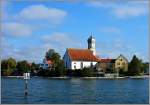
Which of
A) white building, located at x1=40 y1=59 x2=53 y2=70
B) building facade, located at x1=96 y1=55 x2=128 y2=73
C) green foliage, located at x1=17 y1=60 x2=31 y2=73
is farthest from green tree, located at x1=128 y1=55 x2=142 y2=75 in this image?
green foliage, located at x1=17 y1=60 x2=31 y2=73

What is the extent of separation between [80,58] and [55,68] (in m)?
6.10

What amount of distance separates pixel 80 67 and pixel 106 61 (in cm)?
524

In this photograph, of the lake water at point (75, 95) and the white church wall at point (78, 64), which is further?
the white church wall at point (78, 64)

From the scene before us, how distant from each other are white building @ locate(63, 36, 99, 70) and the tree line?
158 cm

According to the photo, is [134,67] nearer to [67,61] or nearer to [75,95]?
[67,61]

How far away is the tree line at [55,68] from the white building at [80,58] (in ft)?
5.19

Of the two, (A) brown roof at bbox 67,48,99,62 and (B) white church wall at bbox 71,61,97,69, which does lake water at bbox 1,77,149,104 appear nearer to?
(B) white church wall at bbox 71,61,97,69

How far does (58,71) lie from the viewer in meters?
68.5

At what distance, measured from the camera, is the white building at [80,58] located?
73188 mm

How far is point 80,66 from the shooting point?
73.7 m

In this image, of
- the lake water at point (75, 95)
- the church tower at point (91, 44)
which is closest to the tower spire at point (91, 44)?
the church tower at point (91, 44)

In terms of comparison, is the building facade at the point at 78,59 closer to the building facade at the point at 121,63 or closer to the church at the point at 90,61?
the church at the point at 90,61

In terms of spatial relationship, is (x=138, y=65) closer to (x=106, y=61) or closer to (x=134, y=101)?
(x=106, y=61)

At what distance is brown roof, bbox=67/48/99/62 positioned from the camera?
73.9 metres
